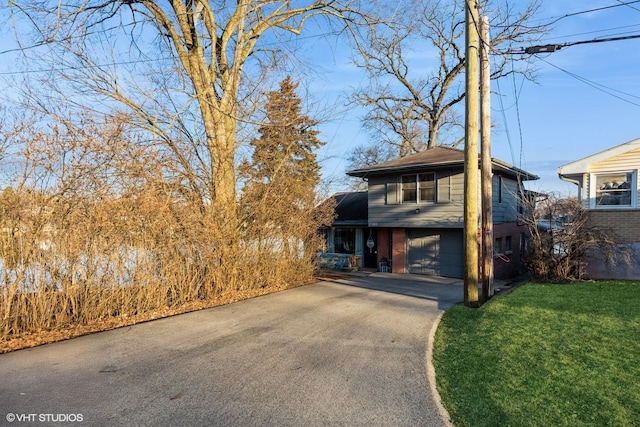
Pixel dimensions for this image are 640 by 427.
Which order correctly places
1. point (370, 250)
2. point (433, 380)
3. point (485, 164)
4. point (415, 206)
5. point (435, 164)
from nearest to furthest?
point (433, 380), point (485, 164), point (435, 164), point (415, 206), point (370, 250)

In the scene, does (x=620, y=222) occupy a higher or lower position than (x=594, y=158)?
lower

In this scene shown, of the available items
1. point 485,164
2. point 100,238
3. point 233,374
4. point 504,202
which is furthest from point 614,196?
point 100,238

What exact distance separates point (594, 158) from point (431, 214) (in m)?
5.91

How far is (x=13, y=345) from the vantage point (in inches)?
220

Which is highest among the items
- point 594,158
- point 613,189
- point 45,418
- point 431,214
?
point 594,158

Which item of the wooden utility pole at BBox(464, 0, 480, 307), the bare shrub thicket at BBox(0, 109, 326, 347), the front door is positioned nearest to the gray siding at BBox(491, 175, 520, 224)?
the front door

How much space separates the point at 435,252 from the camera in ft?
53.1

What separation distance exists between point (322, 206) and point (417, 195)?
5.15m

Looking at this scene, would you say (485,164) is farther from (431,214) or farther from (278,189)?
(431,214)

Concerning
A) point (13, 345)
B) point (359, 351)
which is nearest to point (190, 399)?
point (359, 351)

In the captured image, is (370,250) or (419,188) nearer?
(419,188)

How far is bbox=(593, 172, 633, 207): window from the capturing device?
39.1 feet

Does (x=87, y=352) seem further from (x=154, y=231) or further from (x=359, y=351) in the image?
(x=359, y=351)

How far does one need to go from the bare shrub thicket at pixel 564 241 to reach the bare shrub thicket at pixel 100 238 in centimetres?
1033
